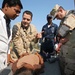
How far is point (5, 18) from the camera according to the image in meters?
2.88

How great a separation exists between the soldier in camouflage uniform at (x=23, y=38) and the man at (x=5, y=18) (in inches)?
63.5

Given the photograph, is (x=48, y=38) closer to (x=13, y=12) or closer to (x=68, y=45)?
(x=13, y=12)

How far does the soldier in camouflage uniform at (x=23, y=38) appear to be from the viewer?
15.0ft

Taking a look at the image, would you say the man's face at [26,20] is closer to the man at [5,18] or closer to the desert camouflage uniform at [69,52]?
the man at [5,18]

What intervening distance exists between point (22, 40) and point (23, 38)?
0.15 ft

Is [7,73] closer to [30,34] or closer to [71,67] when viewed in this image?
[71,67]

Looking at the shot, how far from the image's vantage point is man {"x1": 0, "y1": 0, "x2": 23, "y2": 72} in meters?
2.82

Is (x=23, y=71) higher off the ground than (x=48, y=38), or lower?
lower

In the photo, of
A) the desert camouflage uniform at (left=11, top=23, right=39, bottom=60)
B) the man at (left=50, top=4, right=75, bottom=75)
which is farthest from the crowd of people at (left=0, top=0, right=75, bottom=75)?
the desert camouflage uniform at (left=11, top=23, right=39, bottom=60)

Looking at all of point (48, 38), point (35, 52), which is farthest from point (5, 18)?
point (48, 38)

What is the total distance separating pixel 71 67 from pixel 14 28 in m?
2.36

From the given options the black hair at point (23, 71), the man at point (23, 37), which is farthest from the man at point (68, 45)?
the man at point (23, 37)

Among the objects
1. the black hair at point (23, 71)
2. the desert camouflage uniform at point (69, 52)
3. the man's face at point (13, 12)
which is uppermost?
the man's face at point (13, 12)

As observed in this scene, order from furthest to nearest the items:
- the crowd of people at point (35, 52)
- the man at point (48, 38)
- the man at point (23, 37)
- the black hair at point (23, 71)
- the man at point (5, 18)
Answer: the man at point (48, 38)
the man at point (23, 37)
the man at point (5, 18)
the crowd of people at point (35, 52)
the black hair at point (23, 71)
